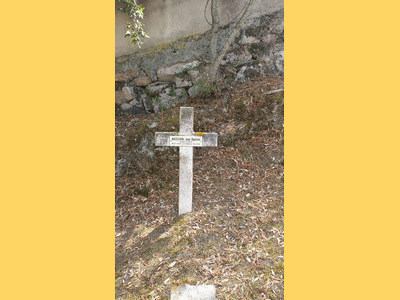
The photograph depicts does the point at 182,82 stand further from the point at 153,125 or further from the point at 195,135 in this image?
the point at 195,135

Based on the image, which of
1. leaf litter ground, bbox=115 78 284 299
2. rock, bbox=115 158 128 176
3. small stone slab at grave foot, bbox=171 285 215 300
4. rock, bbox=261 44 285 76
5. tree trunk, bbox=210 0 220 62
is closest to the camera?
small stone slab at grave foot, bbox=171 285 215 300

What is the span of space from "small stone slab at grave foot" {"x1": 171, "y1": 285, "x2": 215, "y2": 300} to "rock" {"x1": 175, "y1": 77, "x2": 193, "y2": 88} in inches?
194

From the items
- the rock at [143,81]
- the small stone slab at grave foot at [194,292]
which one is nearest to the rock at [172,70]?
the rock at [143,81]

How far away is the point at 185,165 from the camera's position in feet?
13.8

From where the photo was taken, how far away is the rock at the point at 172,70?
6383mm

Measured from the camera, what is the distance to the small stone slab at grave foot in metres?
3.02

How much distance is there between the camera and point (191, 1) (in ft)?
19.1

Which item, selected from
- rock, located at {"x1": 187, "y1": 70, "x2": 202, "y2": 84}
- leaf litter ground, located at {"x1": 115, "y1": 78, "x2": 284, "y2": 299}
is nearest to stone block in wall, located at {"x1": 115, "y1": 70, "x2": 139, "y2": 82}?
leaf litter ground, located at {"x1": 115, "y1": 78, "x2": 284, "y2": 299}

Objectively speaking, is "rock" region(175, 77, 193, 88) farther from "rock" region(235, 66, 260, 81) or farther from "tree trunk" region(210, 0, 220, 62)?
"rock" region(235, 66, 260, 81)

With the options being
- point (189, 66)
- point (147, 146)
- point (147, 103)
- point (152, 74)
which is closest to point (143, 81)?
point (152, 74)

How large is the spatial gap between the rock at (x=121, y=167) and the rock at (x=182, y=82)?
2.56 metres

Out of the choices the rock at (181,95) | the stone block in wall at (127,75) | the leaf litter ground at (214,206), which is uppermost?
the stone block in wall at (127,75)

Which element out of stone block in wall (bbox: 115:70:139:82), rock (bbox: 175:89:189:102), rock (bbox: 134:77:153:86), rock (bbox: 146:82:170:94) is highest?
stone block in wall (bbox: 115:70:139:82)

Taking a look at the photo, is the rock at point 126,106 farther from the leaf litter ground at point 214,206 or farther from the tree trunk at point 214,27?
the tree trunk at point 214,27
